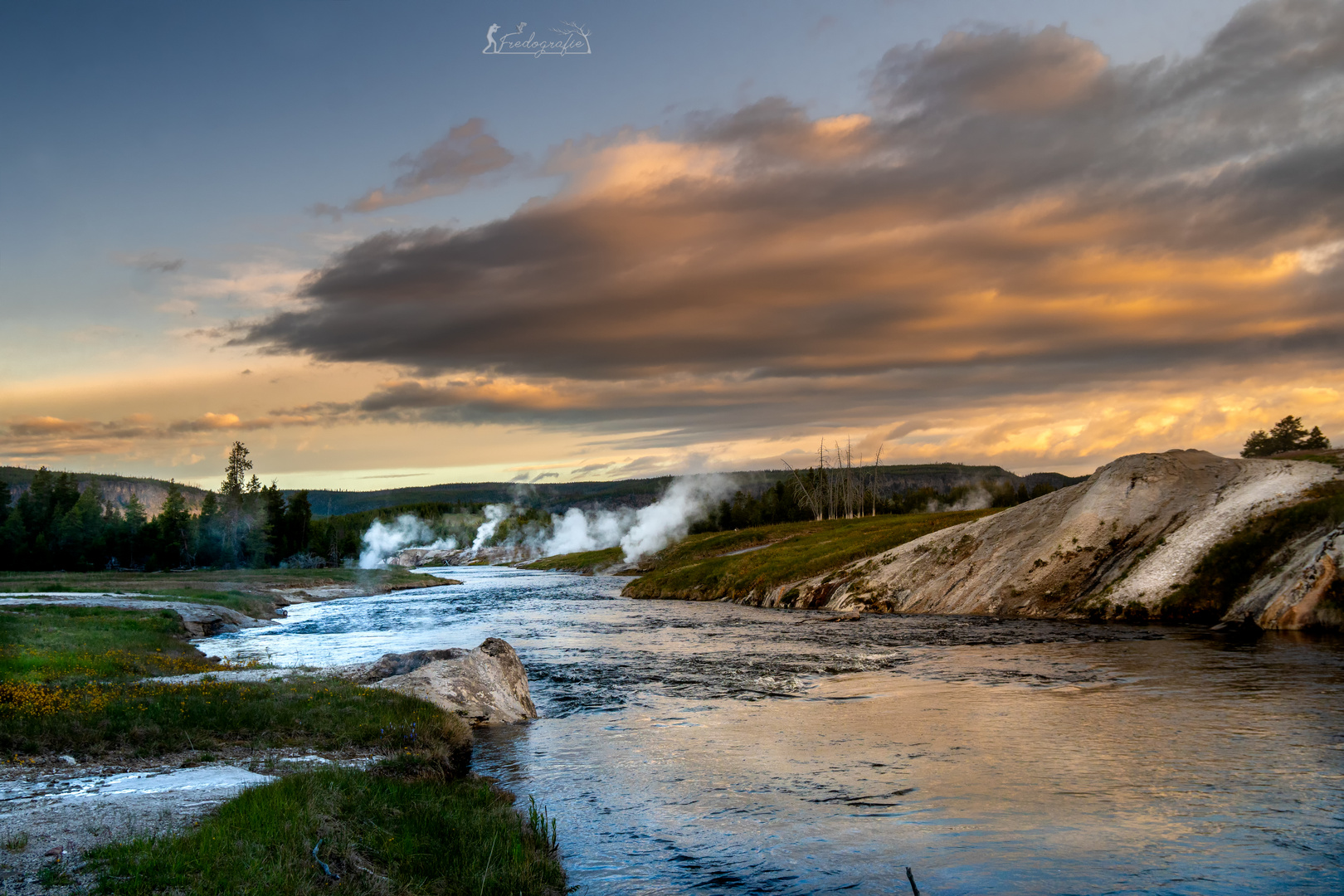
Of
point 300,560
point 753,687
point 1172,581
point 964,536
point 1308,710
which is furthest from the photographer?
point 300,560

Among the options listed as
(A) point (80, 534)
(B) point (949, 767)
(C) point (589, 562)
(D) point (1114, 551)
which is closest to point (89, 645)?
(B) point (949, 767)

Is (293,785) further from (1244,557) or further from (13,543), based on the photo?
(13,543)

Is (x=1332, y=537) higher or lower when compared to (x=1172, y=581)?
higher

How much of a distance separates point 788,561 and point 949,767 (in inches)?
2787

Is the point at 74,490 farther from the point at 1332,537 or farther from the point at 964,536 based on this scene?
the point at 1332,537

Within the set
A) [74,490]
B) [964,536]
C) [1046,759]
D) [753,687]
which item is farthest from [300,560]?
[1046,759]

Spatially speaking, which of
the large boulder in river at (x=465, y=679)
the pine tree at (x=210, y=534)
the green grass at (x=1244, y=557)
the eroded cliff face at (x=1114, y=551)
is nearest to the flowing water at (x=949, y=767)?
the large boulder in river at (x=465, y=679)

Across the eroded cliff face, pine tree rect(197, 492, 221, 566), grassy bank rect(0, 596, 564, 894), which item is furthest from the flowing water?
pine tree rect(197, 492, 221, 566)

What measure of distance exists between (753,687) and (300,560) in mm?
188159

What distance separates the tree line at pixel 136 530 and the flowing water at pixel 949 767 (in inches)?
5275

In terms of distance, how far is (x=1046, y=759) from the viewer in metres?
17.2

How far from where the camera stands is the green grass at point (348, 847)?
347 inches

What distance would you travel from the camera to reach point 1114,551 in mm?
52562

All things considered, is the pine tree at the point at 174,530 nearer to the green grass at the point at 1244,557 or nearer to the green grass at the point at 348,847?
the green grass at the point at 1244,557
